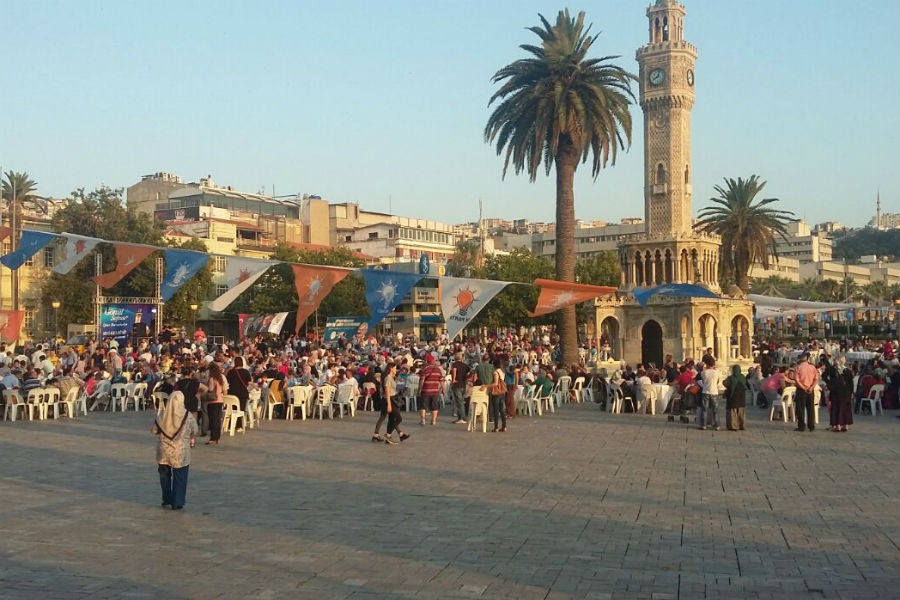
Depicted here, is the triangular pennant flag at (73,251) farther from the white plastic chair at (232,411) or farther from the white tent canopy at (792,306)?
the white tent canopy at (792,306)

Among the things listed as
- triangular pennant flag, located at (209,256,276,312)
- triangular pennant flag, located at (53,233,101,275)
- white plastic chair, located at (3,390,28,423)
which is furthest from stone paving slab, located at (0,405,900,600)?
triangular pennant flag, located at (53,233,101,275)

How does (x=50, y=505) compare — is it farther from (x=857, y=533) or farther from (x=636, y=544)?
(x=857, y=533)

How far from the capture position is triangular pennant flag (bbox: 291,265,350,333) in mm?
23078

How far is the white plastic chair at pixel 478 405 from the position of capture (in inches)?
770

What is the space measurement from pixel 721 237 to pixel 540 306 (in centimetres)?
4019

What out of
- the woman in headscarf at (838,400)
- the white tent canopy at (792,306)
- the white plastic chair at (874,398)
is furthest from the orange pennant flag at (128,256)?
the white tent canopy at (792,306)

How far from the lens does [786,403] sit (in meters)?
21.8

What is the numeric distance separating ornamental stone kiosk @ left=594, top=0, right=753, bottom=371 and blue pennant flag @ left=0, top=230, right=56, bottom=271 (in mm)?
31917

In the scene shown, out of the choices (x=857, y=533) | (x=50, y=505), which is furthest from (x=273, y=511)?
(x=857, y=533)

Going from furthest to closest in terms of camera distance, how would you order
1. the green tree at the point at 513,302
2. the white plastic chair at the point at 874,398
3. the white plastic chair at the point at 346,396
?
the green tree at the point at 513,302
the white plastic chair at the point at 874,398
the white plastic chair at the point at 346,396

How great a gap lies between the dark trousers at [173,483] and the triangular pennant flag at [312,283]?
1171 centimetres

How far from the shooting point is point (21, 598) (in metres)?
7.43

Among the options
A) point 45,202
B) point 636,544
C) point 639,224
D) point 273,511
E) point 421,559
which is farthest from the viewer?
point 639,224

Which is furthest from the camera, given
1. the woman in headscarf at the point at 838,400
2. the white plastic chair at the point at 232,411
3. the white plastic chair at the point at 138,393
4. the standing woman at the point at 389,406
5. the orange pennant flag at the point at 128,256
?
the white plastic chair at the point at 138,393
